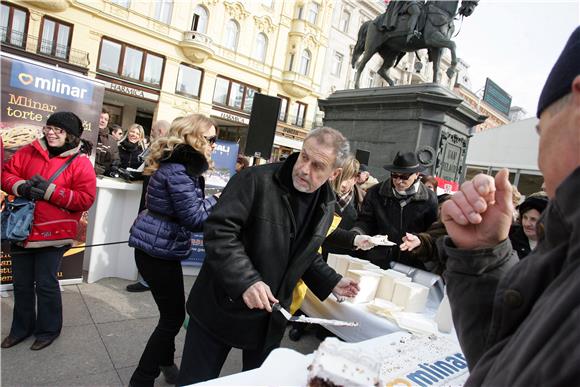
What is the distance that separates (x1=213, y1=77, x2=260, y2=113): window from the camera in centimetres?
2439

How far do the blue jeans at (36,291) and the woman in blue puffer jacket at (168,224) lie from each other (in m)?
0.99

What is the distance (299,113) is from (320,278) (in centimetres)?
2748

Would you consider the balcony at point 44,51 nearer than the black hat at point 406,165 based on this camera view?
No

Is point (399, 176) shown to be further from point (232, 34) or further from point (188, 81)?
point (232, 34)

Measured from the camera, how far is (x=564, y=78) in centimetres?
69

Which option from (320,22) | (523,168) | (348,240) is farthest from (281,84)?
(348,240)

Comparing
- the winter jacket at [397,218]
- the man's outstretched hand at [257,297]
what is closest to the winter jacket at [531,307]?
the man's outstretched hand at [257,297]

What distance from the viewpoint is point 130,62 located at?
67.1 feet

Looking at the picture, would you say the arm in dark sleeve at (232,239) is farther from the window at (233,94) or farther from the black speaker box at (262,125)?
the window at (233,94)

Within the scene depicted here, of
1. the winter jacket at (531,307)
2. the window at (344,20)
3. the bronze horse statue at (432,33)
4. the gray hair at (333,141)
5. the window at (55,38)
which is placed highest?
the window at (344,20)

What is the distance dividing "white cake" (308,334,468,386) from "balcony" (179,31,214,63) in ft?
74.6

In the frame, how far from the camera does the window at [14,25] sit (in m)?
16.5

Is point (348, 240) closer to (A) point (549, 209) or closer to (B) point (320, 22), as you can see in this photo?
(A) point (549, 209)

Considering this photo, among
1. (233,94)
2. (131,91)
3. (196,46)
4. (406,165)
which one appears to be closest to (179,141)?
(406,165)
